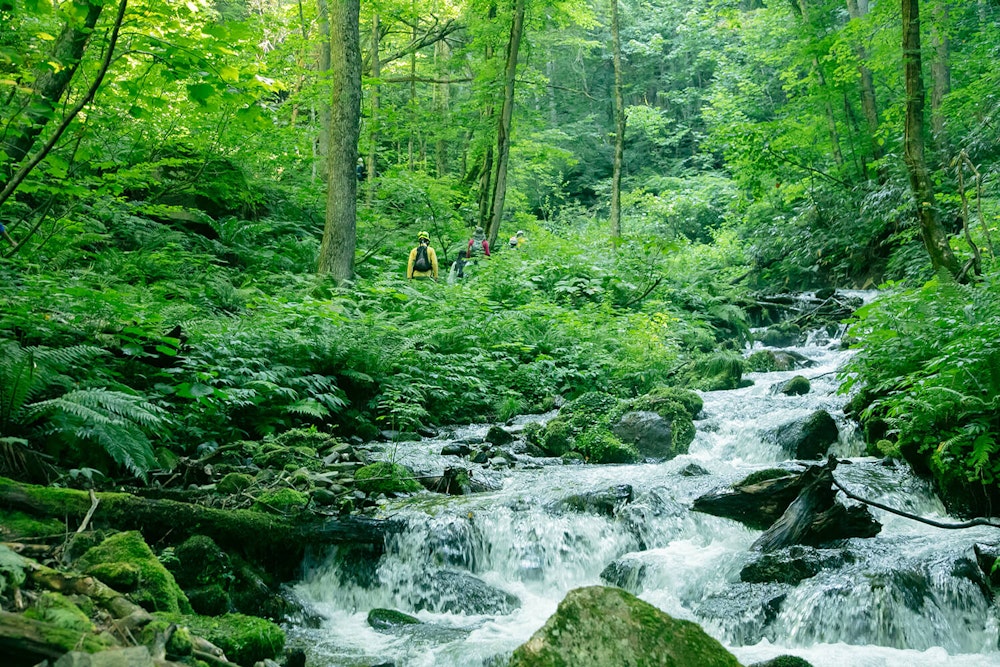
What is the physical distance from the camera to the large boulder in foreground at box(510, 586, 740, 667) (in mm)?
3025

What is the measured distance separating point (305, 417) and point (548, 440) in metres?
2.96

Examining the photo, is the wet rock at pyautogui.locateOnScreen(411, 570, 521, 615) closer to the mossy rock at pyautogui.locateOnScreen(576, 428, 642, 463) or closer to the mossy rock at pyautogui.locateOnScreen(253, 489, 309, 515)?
the mossy rock at pyautogui.locateOnScreen(253, 489, 309, 515)

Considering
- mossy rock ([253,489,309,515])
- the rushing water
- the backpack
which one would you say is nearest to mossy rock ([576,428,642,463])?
the rushing water

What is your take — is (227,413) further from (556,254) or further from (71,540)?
(556,254)

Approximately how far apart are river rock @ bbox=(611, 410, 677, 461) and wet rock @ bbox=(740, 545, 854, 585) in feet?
10.6

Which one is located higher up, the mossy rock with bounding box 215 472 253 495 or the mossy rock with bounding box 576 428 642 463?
the mossy rock with bounding box 215 472 253 495

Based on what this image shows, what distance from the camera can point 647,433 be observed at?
8.87m

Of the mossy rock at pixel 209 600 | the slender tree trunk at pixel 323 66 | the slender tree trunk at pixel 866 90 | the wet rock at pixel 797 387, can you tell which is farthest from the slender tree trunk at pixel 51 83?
the slender tree trunk at pixel 866 90

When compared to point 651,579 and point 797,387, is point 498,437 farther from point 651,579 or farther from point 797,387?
point 797,387

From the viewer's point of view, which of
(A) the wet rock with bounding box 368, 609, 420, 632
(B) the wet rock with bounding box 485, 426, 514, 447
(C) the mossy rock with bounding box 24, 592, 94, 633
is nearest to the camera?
(C) the mossy rock with bounding box 24, 592, 94, 633

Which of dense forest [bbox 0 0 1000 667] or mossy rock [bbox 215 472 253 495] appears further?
mossy rock [bbox 215 472 253 495]

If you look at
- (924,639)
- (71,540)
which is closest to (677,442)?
(924,639)

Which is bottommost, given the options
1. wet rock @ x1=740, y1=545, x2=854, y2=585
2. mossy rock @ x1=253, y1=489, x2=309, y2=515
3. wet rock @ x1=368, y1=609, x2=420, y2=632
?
wet rock @ x1=368, y1=609, x2=420, y2=632

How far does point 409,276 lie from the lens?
1470cm
